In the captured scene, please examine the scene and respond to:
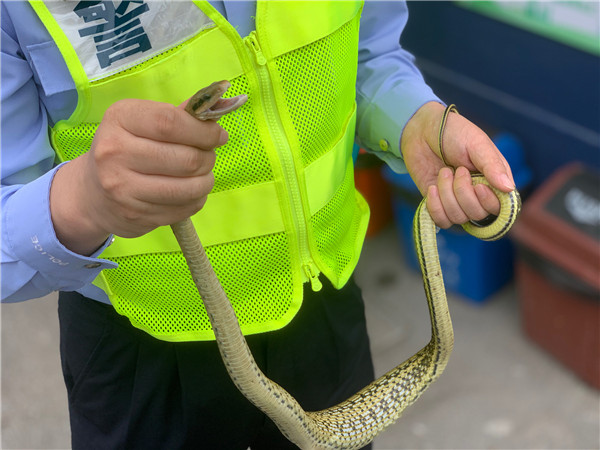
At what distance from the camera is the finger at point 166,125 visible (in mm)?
876

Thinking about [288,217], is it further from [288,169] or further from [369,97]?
[369,97]

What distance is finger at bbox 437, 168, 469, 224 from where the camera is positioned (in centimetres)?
133

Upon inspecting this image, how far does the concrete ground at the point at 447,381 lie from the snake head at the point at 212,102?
6.87ft

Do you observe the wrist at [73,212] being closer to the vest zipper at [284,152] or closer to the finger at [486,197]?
the vest zipper at [284,152]

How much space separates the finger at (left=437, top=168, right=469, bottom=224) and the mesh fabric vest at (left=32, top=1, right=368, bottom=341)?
0.19 metres

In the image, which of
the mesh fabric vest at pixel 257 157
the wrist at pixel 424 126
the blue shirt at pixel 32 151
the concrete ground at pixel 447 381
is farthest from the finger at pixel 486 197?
the concrete ground at pixel 447 381

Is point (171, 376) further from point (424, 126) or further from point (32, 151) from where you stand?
point (424, 126)

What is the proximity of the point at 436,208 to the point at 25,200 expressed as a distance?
2.32 ft

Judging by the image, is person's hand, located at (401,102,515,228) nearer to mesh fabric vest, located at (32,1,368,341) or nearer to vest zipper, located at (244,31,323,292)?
mesh fabric vest, located at (32,1,368,341)

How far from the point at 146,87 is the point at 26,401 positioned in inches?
90.8

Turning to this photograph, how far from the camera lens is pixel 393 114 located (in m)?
1.48

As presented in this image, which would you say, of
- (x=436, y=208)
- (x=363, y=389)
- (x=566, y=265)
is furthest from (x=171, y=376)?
(x=566, y=265)

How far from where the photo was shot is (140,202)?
931mm

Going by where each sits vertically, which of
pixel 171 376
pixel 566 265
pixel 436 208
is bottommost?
pixel 566 265
